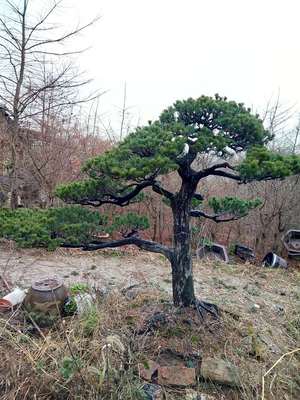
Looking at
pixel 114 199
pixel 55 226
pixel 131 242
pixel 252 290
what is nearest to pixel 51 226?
pixel 55 226

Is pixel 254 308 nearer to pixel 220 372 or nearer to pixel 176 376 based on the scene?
pixel 220 372

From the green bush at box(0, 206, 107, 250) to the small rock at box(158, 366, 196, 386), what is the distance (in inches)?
43.0

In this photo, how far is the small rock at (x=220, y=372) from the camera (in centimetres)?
188

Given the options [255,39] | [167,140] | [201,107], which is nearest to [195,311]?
[167,140]

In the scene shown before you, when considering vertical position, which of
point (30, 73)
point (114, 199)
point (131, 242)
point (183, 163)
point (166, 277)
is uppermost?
point (30, 73)

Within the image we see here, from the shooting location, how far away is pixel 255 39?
5297mm

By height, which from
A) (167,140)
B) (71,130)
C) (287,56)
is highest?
(287,56)

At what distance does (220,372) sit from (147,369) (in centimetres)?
49

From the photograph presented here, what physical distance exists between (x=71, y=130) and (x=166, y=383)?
5767mm

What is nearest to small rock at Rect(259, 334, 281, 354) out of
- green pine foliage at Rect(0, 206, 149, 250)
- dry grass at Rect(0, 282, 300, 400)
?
dry grass at Rect(0, 282, 300, 400)

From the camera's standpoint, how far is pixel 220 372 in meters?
1.92

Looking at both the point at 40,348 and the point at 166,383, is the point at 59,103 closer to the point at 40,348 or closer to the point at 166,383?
the point at 40,348

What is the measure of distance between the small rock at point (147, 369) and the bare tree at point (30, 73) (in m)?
5.09

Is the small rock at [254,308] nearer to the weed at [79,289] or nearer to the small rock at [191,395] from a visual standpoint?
the small rock at [191,395]
